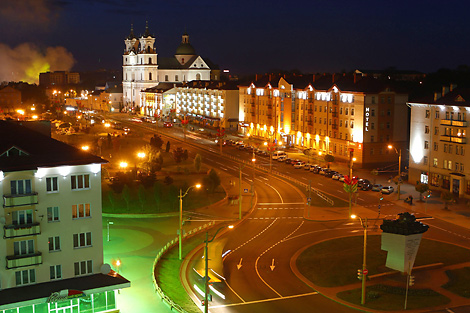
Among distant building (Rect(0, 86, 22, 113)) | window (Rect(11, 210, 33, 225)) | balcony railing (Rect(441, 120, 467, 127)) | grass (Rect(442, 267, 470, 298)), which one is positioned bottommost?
grass (Rect(442, 267, 470, 298))

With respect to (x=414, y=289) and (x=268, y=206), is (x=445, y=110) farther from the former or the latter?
(x=414, y=289)

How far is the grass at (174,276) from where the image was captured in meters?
35.5

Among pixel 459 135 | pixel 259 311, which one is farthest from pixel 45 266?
pixel 459 135

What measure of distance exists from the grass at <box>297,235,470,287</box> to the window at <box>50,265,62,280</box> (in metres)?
16.3

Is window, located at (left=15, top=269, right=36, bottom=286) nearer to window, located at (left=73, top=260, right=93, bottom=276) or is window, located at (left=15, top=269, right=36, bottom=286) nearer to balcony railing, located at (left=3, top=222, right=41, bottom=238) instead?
balcony railing, located at (left=3, top=222, right=41, bottom=238)

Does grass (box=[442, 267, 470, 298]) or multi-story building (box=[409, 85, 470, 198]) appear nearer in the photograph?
grass (box=[442, 267, 470, 298])

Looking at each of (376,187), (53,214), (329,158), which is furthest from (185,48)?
(53,214)

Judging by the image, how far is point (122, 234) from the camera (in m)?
51.0

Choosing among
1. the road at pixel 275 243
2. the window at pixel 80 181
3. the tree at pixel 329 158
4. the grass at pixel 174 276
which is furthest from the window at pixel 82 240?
the tree at pixel 329 158

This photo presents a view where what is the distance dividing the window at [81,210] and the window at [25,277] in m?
4.01

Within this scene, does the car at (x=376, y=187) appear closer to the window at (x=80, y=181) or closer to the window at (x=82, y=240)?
the window at (x=82, y=240)

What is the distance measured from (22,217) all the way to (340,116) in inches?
2487

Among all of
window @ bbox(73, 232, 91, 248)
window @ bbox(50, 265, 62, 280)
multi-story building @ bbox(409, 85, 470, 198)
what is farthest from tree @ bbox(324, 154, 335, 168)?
window @ bbox(50, 265, 62, 280)

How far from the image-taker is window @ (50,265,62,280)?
114 ft
